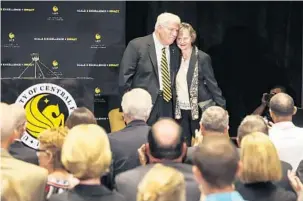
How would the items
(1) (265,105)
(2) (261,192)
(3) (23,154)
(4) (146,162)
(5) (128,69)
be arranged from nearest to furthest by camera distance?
1. (2) (261,192)
2. (4) (146,162)
3. (3) (23,154)
4. (5) (128,69)
5. (1) (265,105)

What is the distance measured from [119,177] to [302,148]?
1.57 m

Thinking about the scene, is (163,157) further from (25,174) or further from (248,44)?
(248,44)

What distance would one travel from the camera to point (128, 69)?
615 centimetres

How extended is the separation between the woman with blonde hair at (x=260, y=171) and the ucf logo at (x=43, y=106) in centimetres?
275

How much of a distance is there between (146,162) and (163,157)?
0.92 ft

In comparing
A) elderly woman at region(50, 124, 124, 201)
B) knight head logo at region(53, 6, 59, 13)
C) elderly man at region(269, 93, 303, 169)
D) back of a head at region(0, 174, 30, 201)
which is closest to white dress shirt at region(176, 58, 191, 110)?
elderly man at region(269, 93, 303, 169)

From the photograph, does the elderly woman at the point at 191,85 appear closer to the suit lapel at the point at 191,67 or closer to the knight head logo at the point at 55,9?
the suit lapel at the point at 191,67

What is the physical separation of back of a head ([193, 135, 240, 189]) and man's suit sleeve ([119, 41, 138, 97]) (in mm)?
3433

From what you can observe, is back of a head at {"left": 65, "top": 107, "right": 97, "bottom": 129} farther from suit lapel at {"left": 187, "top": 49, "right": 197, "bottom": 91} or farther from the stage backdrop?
the stage backdrop

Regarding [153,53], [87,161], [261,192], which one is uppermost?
[153,53]

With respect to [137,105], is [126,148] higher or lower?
lower

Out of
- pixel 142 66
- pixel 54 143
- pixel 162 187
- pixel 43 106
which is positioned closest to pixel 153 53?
pixel 142 66

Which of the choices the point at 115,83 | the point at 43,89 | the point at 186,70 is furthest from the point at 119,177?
the point at 115,83

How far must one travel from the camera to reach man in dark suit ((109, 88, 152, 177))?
158 inches
